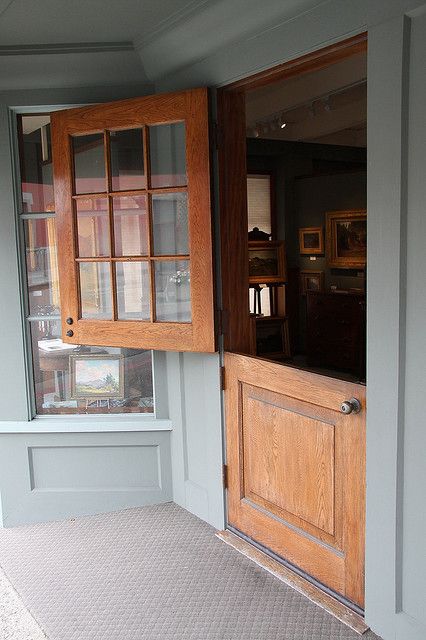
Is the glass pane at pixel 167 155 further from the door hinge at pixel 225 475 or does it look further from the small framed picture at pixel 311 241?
the small framed picture at pixel 311 241

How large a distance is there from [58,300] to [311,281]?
14.0 feet

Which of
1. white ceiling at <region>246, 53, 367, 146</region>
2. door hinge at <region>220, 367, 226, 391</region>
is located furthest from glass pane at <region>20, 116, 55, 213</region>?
white ceiling at <region>246, 53, 367, 146</region>

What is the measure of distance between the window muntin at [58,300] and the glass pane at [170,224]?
0.29 feet

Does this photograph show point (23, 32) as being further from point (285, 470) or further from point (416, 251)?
point (285, 470)

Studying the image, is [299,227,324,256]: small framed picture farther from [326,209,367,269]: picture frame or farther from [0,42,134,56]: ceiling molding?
[0,42,134,56]: ceiling molding

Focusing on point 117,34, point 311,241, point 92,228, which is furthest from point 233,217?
point 311,241

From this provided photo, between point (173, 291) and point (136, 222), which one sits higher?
point (136, 222)

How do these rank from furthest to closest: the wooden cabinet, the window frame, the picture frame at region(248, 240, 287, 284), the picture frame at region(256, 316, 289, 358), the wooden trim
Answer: the picture frame at region(248, 240, 287, 284)
the picture frame at region(256, 316, 289, 358)
the wooden cabinet
the window frame
the wooden trim

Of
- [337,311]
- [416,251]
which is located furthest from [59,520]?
[337,311]

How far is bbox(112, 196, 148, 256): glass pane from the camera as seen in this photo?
3.22 meters

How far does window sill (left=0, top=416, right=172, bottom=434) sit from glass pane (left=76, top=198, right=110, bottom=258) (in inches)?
38.4

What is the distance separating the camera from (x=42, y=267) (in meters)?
3.55

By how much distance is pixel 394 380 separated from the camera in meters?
2.31

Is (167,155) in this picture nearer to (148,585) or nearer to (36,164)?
(36,164)
